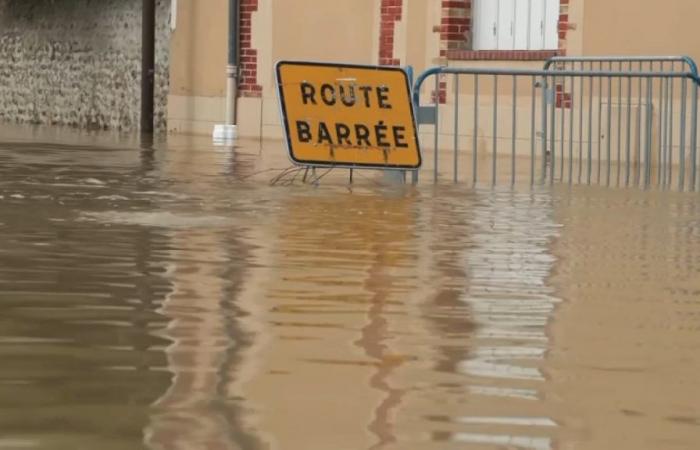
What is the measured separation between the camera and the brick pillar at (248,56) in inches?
997

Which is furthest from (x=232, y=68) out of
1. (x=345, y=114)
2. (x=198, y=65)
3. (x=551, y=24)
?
(x=345, y=114)

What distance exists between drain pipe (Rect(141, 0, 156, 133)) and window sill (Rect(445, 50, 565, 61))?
5928 millimetres

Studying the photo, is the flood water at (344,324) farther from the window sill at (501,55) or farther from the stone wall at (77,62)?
the stone wall at (77,62)

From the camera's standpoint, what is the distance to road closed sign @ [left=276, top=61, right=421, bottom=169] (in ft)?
46.9

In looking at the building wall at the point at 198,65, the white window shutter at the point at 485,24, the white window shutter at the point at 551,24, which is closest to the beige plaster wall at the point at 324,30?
the building wall at the point at 198,65

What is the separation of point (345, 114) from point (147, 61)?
1291 cm

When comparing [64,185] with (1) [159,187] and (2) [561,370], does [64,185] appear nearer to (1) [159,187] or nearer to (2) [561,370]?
(1) [159,187]

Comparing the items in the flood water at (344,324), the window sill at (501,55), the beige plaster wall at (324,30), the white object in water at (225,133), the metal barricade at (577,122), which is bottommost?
the white object in water at (225,133)

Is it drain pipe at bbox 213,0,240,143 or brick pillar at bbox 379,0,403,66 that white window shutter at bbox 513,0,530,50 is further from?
drain pipe at bbox 213,0,240,143

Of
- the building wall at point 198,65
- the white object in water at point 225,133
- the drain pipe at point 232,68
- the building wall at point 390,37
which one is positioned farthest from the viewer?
the building wall at point 198,65

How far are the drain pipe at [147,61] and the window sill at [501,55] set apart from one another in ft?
19.4

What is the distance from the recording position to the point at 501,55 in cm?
2125

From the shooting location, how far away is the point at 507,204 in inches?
498

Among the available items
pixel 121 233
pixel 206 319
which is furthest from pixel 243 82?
pixel 206 319
